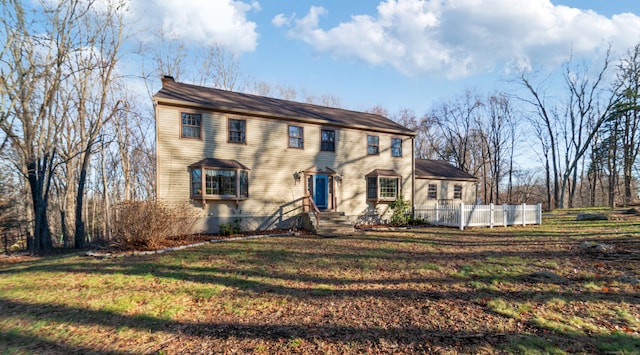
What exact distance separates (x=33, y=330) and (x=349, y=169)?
530 inches

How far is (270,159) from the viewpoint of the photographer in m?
14.1

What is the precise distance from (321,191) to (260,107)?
210 inches

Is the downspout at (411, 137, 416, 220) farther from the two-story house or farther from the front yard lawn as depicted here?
the front yard lawn

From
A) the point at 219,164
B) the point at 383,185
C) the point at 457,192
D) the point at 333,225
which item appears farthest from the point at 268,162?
the point at 457,192

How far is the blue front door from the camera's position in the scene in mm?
15109

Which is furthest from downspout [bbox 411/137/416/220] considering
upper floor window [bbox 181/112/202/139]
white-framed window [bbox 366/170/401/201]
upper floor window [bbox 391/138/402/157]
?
upper floor window [bbox 181/112/202/139]

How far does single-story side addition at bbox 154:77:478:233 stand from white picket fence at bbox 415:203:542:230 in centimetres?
251

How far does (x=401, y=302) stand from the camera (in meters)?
4.72

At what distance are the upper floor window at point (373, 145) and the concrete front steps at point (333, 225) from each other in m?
4.46

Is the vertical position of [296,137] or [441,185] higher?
[296,137]

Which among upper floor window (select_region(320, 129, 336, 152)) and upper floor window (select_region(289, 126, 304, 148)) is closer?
upper floor window (select_region(289, 126, 304, 148))

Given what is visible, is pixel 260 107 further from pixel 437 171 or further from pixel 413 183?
pixel 437 171

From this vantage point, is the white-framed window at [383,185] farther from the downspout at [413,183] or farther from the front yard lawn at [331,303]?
the front yard lawn at [331,303]

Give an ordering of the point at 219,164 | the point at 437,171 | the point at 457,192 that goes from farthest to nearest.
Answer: the point at 457,192
the point at 437,171
the point at 219,164
